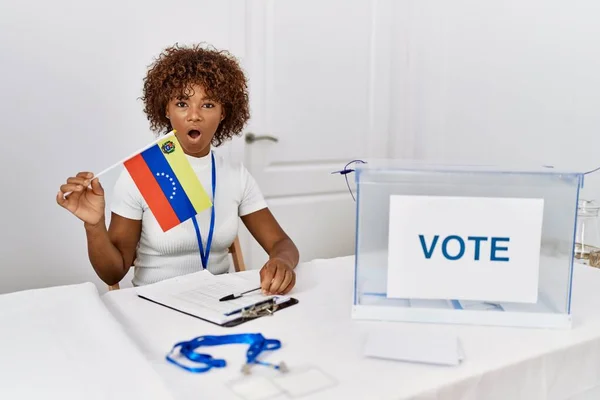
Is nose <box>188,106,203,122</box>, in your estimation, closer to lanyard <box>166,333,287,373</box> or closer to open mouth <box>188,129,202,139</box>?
open mouth <box>188,129,202,139</box>

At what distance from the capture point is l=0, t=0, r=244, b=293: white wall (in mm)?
2119

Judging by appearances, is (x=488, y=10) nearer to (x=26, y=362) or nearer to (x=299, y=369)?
(x=299, y=369)

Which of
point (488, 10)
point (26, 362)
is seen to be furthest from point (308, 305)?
point (488, 10)

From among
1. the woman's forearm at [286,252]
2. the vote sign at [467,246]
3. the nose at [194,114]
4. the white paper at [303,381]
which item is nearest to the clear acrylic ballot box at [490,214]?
the vote sign at [467,246]

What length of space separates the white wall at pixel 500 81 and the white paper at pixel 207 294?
1.09m

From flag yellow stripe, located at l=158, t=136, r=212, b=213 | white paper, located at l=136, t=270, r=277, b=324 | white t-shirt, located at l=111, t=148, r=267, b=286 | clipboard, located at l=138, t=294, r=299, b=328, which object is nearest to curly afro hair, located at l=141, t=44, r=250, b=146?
white t-shirt, located at l=111, t=148, r=267, b=286

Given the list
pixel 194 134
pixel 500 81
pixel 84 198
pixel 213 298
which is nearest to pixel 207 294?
pixel 213 298

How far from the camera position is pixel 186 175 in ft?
4.26

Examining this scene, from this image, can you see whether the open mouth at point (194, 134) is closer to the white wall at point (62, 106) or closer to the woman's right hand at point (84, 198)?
the woman's right hand at point (84, 198)

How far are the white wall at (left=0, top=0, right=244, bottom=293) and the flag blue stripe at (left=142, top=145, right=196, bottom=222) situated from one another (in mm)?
1103

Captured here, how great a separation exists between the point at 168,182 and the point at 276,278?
298 millimetres

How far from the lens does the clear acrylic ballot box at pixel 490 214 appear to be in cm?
108

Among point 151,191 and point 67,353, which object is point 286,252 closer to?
point 151,191

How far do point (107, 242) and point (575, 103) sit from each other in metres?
1.76
